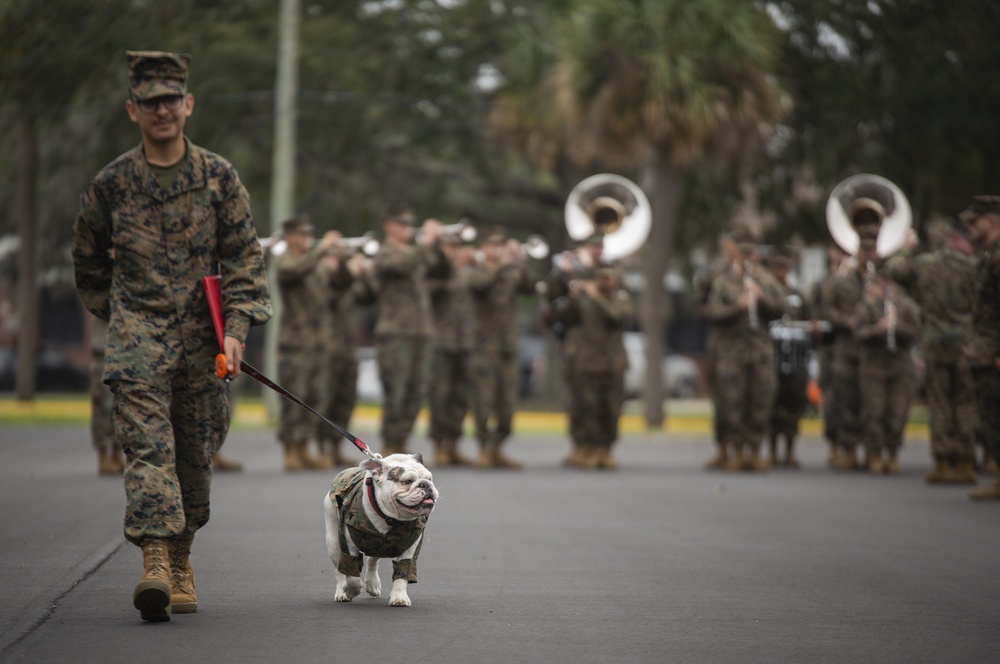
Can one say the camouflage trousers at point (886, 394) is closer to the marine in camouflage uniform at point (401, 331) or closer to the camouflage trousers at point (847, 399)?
the camouflage trousers at point (847, 399)

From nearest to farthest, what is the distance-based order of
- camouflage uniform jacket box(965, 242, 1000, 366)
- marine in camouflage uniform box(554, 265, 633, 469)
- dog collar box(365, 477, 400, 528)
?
dog collar box(365, 477, 400, 528)
camouflage uniform jacket box(965, 242, 1000, 366)
marine in camouflage uniform box(554, 265, 633, 469)

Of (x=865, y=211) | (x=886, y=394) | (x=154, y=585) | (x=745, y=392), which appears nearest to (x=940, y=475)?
(x=886, y=394)

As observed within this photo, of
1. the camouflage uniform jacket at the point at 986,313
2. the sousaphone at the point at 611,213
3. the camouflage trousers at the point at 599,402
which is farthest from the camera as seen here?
the sousaphone at the point at 611,213

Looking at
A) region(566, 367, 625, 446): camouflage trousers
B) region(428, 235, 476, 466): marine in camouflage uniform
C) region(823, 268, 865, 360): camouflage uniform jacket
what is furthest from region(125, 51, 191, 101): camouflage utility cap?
region(823, 268, 865, 360): camouflage uniform jacket

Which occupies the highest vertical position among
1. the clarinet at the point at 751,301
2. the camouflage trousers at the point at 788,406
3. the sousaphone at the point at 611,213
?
the sousaphone at the point at 611,213

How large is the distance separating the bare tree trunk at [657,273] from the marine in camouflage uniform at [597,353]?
9221 mm

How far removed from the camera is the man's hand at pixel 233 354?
758 centimetres

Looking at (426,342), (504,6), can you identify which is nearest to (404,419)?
(426,342)

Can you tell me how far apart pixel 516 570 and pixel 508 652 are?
2.60 m

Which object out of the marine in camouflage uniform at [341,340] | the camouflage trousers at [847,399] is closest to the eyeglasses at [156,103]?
the marine in camouflage uniform at [341,340]

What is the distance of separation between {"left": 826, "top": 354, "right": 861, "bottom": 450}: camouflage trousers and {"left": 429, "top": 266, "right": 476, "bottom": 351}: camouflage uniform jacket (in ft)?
12.4

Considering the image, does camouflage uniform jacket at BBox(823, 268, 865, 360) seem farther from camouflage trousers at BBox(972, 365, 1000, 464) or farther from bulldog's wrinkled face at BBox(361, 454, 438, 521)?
bulldog's wrinkled face at BBox(361, 454, 438, 521)

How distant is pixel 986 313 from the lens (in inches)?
554

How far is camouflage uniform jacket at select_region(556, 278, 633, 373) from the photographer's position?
18141mm
